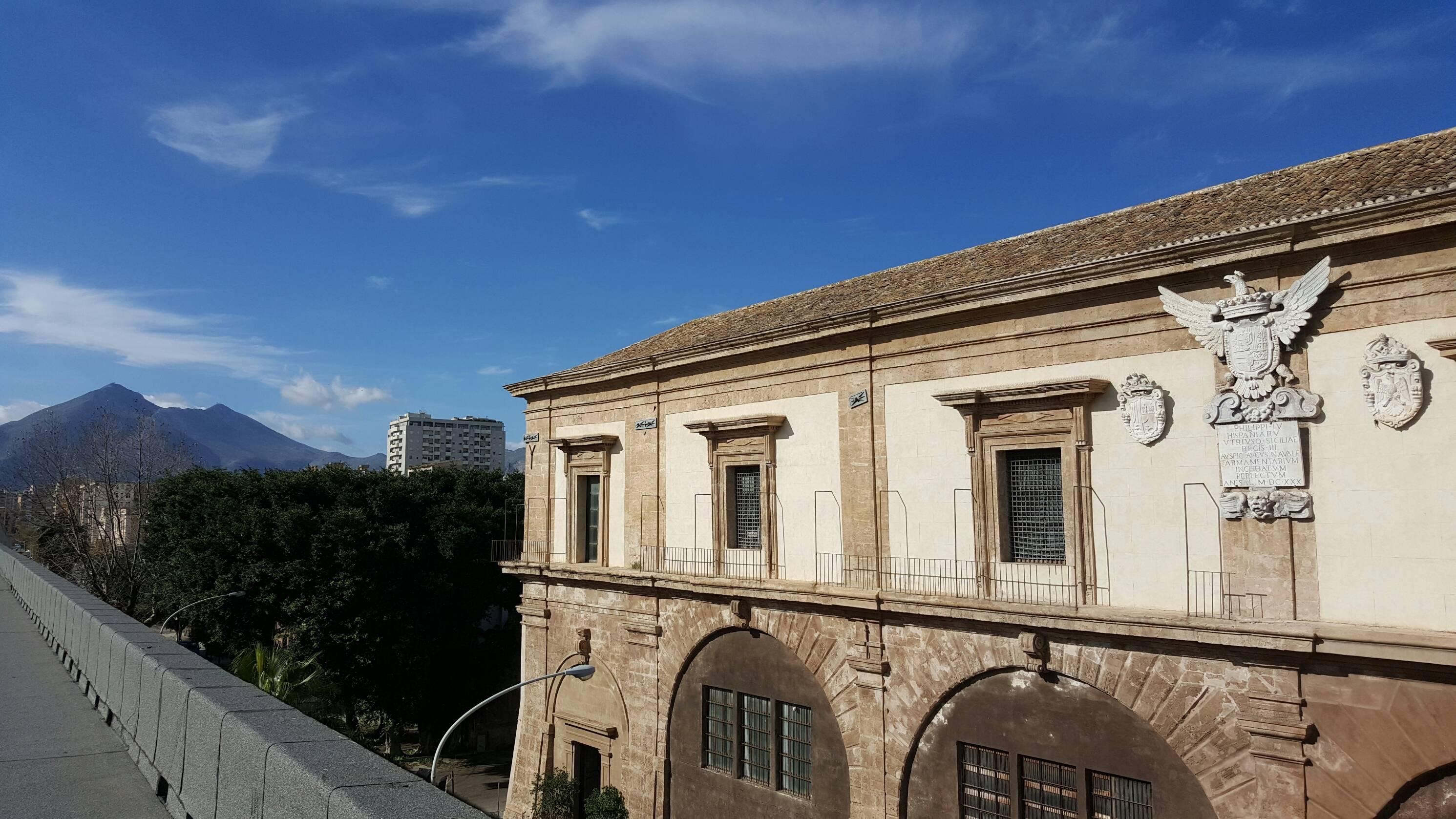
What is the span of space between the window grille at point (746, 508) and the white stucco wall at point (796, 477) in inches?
19.9

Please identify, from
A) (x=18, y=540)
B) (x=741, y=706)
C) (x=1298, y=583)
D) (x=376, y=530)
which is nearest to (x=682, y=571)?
(x=741, y=706)

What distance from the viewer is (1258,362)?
Answer: 11.6 m

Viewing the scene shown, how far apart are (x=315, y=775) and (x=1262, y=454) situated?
11.6 m

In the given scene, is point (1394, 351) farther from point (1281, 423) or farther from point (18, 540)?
point (18, 540)

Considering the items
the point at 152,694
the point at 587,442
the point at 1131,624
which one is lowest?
the point at 1131,624

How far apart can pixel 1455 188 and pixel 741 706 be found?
45.2 feet

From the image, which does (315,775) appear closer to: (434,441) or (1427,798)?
(1427,798)

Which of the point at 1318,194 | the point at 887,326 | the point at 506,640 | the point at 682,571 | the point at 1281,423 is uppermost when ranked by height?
the point at 1318,194

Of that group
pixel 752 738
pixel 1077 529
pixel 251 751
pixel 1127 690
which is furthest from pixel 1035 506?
pixel 251 751

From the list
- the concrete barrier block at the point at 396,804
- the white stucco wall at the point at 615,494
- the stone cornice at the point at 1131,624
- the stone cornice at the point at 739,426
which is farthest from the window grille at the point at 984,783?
the concrete barrier block at the point at 396,804

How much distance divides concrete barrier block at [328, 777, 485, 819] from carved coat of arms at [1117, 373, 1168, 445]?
11450mm

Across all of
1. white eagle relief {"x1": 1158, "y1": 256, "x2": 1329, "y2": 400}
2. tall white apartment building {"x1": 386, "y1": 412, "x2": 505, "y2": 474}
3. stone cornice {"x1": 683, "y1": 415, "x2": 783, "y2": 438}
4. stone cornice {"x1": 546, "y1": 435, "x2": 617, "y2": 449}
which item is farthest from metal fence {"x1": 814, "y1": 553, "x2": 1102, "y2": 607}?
tall white apartment building {"x1": 386, "y1": 412, "x2": 505, "y2": 474}

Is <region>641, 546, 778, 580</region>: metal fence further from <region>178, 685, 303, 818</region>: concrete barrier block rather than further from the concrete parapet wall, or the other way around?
<region>178, 685, 303, 818</region>: concrete barrier block

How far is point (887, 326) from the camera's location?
15578mm
